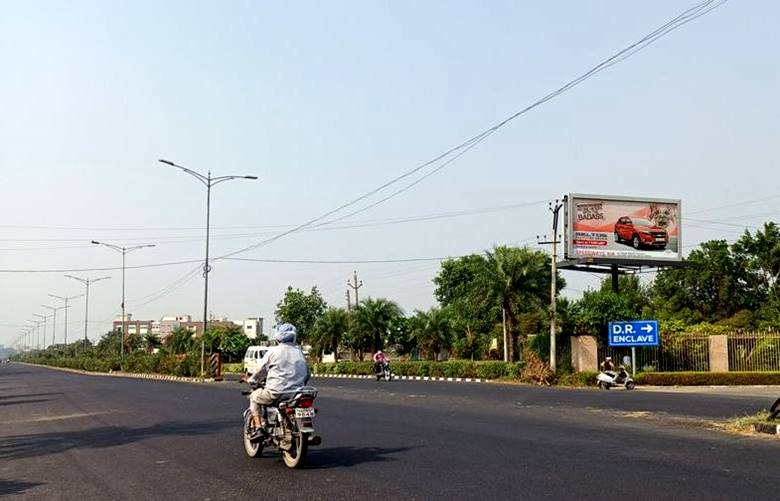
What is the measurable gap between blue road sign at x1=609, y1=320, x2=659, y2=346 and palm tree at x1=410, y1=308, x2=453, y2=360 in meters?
26.9

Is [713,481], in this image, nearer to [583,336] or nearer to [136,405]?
[136,405]

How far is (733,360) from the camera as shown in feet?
120

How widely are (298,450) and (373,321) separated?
50.0 metres

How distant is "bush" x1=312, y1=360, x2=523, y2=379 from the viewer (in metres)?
39.5

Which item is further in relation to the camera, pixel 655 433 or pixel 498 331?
pixel 498 331

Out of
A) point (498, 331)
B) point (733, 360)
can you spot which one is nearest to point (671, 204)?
point (733, 360)

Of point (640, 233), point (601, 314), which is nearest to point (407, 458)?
point (601, 314)

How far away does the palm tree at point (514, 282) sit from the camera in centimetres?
4219

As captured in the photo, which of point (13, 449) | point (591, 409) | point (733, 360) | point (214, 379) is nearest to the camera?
point (13, 449)

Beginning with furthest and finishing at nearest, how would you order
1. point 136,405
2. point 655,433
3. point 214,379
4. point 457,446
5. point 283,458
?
1. point 214,379
2. point 136,405
3. point 655,433
4. point 457,446
5. point 283,458

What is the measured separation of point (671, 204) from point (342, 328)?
29.6 metres

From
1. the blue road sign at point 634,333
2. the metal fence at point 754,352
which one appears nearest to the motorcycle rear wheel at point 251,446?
the blue road sign at point 634,333

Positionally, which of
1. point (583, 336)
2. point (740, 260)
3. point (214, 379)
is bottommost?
point (214, 379)

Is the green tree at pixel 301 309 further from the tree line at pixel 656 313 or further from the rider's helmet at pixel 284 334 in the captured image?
the rider's helmet at pixel 284 334
